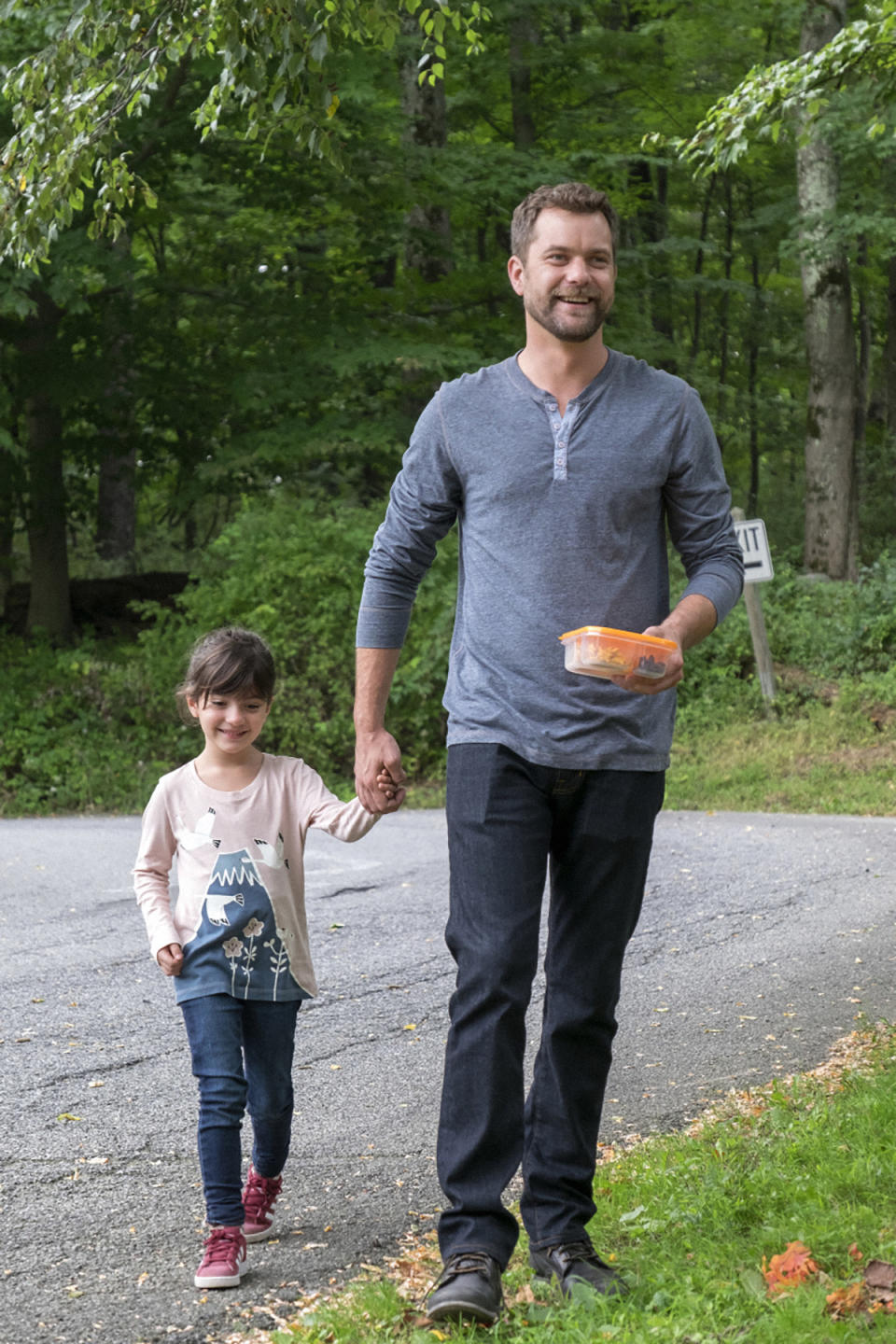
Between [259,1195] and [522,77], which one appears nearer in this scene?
[259,1195]

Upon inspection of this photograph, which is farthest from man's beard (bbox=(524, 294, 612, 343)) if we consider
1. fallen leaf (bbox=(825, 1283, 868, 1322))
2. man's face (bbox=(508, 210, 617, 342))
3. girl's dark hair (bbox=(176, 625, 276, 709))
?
fallen leaf (bbox=(825, 1283, 868, 1322))

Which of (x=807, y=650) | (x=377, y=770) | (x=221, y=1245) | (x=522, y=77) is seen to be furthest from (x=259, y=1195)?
(x=522, y=77)

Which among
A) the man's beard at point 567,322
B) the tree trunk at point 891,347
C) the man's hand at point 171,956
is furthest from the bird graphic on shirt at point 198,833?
the tree trunk at point 891,347

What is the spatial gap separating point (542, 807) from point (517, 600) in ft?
1.45

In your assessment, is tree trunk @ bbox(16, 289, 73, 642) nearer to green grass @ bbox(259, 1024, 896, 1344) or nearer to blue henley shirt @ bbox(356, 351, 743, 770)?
blue henley shirt @ bbox(356, 351, 743, 770)

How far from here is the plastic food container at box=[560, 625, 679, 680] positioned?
2.92m

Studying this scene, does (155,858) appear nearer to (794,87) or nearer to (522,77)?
(794,87)

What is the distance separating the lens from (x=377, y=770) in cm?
333

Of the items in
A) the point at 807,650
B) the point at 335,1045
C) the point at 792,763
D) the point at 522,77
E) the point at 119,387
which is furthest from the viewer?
the point at 522,77

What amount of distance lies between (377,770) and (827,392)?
16.2 metres

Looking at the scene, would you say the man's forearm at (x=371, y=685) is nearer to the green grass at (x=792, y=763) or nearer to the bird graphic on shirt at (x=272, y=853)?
the bird graphic on shirt at (x=272, y=853)

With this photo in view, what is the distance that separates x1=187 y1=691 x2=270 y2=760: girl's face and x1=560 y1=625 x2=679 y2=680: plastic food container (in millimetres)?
913

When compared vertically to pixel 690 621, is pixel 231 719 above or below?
below

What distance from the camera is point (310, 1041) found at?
551cm
